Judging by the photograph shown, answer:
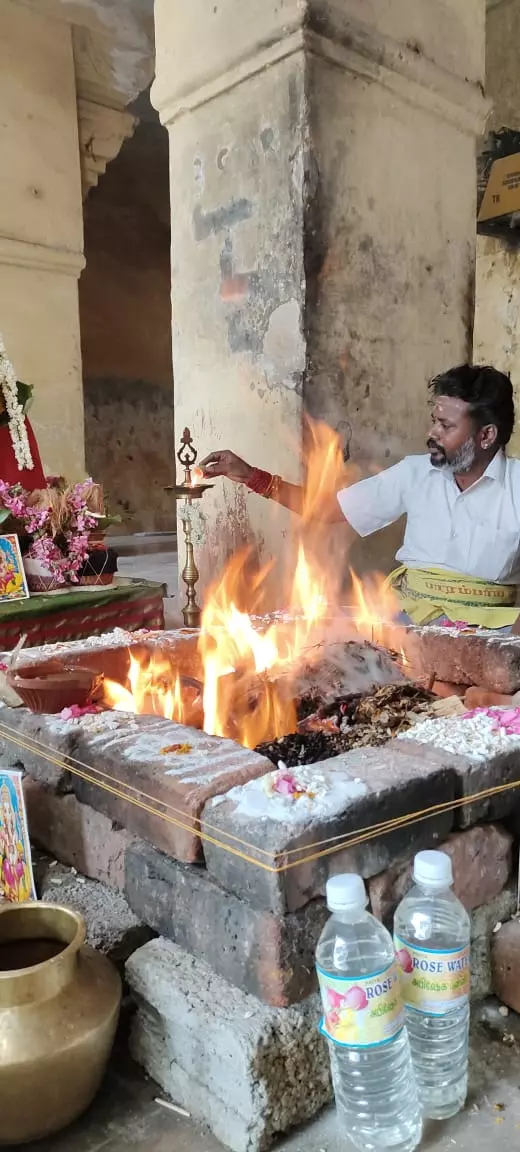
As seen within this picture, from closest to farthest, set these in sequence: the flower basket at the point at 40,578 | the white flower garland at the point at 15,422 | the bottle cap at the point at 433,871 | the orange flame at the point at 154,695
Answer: the bottle cap at the point at 433,871 → the orange flame at the point at 154,695 → the flower basket at the point at 40,578 → the white flower garland at the point at 15,422

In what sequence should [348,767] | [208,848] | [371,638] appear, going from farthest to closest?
[371,638] → [348,767] → [208,848]

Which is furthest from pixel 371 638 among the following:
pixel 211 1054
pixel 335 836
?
pixel 211 1054

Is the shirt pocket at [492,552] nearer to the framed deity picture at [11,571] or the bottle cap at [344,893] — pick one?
the framed deity picture at [11,571]

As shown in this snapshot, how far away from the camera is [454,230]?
4.11 m

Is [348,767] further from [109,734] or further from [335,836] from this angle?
[109,734]

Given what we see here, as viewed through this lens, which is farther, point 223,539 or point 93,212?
point 93,212

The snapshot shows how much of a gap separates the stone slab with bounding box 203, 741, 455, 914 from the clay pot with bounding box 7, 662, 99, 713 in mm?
716

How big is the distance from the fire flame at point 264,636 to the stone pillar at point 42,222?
3678mm

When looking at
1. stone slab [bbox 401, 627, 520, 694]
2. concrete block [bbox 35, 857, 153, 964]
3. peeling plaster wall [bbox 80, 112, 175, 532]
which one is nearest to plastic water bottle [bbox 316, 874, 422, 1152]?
concrete block [bbox 35, 857, 153, 964]

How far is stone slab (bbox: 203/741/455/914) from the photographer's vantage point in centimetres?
143

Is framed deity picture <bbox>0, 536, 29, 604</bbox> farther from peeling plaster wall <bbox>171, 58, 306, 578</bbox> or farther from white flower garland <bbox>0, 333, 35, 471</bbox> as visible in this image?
peeling plaster wall <bbox>171, 58, 306, 578</bbox>

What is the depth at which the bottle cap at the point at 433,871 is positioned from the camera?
142 cm

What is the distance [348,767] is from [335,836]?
226 millimetres

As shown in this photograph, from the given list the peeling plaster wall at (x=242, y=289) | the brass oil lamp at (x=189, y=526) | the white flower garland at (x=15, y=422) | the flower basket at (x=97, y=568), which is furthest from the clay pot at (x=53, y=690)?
the white flower garland at (x=15, y=422)
